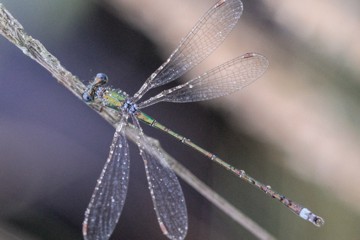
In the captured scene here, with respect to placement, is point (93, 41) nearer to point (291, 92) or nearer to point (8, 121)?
Answer: point (8, 121)

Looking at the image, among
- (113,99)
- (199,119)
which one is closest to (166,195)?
(113,99)

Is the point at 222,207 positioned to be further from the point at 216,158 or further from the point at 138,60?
the point at 138,60

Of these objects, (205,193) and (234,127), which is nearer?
(205,193)

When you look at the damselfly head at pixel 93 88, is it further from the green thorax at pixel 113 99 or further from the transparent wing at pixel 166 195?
the transparent wing at pixel 166 195

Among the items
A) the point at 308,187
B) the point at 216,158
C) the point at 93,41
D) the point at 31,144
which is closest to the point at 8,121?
the point at 31,144

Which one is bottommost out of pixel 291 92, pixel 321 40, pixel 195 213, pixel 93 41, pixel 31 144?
pixel 31 144

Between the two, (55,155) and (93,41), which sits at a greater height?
(93,41)
